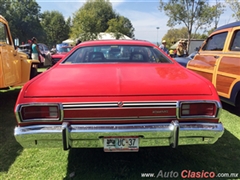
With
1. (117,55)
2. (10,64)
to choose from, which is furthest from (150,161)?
(10,64)

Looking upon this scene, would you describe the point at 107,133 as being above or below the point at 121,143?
above

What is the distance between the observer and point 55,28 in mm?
54844

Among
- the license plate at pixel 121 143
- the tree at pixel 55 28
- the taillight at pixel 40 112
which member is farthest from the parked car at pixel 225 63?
the tree at pixel 55 28

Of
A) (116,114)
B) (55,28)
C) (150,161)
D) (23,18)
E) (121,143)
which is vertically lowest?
(150,161)

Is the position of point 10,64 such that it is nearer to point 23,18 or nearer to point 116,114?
point 116,114

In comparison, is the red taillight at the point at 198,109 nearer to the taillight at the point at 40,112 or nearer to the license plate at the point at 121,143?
the license plate at the point at 121,143

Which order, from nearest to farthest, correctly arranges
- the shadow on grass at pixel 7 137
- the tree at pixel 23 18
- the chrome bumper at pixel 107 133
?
the chrome bumper at pixel 107 133 → the shadow on grass at pixel 7 137 → the tree at pixel 23 18

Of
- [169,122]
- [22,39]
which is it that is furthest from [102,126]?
[22,39]

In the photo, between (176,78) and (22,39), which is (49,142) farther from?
(22,39)

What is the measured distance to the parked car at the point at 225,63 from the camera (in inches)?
164

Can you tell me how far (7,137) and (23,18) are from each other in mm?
45764

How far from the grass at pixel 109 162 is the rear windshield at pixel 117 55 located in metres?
1.31

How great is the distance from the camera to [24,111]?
218 centimetres

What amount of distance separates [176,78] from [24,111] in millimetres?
1655
